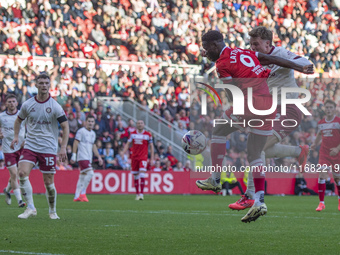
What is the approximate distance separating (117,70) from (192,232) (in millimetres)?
15889

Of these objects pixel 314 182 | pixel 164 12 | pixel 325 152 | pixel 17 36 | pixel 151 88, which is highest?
pixel 164 12

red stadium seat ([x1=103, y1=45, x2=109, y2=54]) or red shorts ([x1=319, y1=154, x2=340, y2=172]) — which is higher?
red stadium seat ([x1=103, y1=45, x2=109, y2=54])

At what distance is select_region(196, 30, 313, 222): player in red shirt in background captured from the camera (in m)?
7.65

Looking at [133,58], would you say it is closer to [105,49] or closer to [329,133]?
[105,49]

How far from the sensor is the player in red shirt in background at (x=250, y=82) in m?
7.65

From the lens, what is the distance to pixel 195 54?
26.3m

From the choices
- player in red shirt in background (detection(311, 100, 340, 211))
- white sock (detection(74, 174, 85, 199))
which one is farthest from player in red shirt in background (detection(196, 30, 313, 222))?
white sock (detection(74, 174, 85, 199))

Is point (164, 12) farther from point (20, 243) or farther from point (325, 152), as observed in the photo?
point (20, 243)

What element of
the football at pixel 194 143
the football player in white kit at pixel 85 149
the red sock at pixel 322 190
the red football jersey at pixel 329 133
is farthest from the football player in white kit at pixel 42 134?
the football player in white kit at pixel 85 149

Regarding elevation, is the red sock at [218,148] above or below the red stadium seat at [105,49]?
below

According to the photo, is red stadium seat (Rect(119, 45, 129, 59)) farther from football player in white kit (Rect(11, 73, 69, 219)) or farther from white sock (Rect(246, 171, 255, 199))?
white sock (Rect(246, 171, 255, 199))

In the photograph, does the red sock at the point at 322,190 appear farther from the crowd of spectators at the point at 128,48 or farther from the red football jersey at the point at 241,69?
the red football jersey at the point at 241,69

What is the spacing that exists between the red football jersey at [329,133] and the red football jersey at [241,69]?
6514mm

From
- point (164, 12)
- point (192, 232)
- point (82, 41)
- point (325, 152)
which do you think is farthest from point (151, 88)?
point (192, 232)
